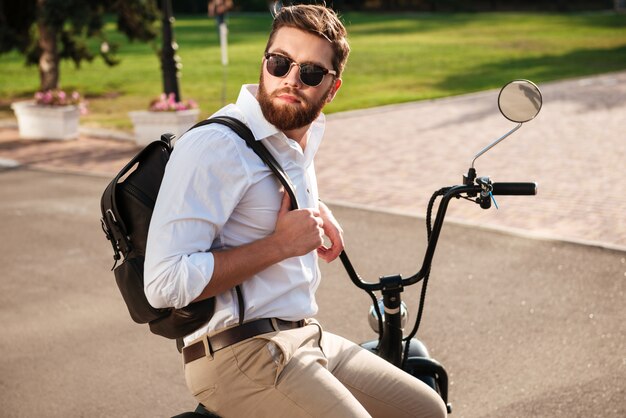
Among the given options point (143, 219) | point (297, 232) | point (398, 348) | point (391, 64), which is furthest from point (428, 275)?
point (391, 64)

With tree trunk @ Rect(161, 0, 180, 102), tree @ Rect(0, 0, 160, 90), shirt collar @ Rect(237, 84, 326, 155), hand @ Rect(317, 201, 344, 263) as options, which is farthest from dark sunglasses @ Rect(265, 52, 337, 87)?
tree @ Rect(0, 0, 160, 90)

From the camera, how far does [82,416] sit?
4.57 meters

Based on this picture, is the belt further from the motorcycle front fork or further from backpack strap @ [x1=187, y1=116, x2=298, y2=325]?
the motorcycle front fork

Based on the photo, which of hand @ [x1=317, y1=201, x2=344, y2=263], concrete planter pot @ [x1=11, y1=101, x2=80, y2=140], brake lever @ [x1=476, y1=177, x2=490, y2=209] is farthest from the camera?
concrete planter pot @ [x1=11, y1=101, x2=80, y2=140]

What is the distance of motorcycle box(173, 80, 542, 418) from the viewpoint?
281 cm

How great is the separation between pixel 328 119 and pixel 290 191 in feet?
43.6

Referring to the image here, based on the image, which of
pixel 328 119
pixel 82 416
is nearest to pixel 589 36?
pixel 328 119

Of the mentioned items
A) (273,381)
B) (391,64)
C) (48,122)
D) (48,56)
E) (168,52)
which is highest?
(273,381)

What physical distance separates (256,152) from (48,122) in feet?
41.9

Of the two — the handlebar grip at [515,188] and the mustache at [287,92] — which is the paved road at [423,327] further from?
the mustache at [287,92]

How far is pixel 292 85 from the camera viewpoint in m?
2.62

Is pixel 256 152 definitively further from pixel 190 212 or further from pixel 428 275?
pixel 428 275

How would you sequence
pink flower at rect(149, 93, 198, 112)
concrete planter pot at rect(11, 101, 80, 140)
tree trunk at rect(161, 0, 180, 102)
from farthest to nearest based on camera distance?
1. concrete planter pot at rect(11, 101, 80, 140)
2. tree trunk at rect(161, 0, 180, 102)
3. pink flower at rect(149, 93, 198, 112)

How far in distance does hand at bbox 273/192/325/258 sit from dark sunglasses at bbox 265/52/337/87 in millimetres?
400
